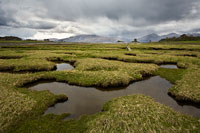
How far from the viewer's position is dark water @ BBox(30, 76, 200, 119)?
507 inches

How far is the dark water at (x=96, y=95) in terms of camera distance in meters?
12.9

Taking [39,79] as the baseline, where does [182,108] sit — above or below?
below

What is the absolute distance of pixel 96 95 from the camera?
53.7 ft

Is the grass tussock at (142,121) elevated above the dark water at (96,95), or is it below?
above

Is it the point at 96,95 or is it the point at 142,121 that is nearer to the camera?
the point at 142,121

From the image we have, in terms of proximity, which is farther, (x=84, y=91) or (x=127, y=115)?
(x=84, y=91)

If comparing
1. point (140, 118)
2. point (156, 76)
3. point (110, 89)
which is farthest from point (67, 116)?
point (156, 76)

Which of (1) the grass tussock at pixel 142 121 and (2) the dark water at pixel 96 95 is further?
(2) the dark water at pixel 96 95

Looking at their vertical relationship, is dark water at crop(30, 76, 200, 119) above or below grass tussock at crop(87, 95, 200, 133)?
below

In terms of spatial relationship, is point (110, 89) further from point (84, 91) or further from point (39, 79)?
point (39, 79)

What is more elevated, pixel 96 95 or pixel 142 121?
pixel 142 121

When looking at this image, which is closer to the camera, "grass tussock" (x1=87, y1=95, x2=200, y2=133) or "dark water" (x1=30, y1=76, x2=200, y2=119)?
"grass tussock" (x1=87, y1=95, x2=200, y2=133)

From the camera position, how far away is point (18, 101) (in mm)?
12391

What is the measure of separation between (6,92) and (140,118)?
16.0 m
